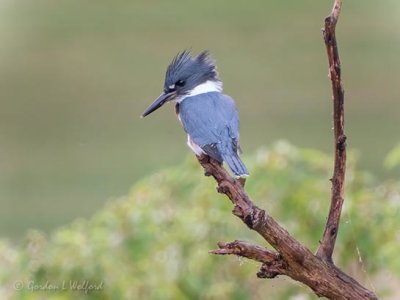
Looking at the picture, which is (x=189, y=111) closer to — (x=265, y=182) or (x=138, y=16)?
(x=265, y=182)

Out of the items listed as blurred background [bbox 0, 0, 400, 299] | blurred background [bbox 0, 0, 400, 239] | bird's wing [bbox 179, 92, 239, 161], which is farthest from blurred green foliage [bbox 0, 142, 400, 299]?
blurred background [bbox 0, 0, 400, 239]

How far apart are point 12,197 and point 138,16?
1483 mm

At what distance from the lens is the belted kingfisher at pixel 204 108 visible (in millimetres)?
2250

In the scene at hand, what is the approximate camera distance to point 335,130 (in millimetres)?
1809

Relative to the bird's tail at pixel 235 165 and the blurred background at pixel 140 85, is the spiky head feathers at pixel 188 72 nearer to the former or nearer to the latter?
the bird's tail at pixel 235 165

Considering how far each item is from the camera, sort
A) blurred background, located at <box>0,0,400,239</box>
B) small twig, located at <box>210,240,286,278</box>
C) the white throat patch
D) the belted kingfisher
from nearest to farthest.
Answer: small twig, located at <box>210,240,286,278</box> → the belted kingfisher → the white throat patch → blurred background, located at <box>0,0,400,239</box>

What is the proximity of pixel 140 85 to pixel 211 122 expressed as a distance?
10.0ft

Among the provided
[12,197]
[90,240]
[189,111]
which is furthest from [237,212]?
[12,197]

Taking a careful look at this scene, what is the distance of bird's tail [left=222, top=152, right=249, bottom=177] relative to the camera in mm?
2110

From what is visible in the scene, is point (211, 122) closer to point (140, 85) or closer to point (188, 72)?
point (188, 72)

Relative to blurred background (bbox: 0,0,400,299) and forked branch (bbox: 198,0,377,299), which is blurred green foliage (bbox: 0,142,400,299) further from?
forked branch (bbox: 198,0,377,299)

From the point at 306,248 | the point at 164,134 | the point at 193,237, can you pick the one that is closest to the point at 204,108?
the point at 193,237

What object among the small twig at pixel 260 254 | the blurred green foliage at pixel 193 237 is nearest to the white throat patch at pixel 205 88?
the blurred green foliage at pixel 193 237

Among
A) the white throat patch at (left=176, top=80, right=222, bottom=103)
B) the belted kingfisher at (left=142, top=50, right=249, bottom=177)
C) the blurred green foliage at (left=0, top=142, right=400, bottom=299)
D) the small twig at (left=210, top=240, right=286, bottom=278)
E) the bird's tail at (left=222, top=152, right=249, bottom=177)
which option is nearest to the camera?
the small twig at (left=210, top=240, right=286, bottom=278)
